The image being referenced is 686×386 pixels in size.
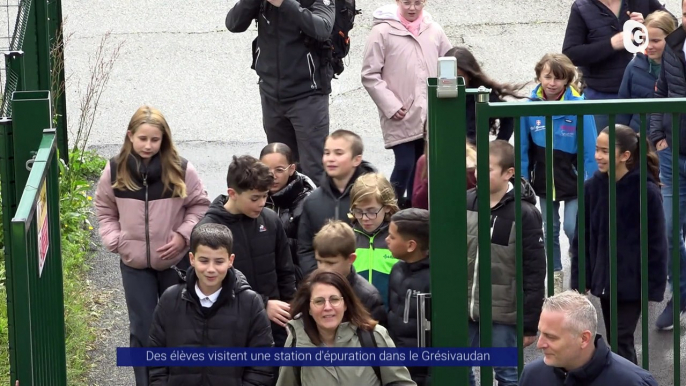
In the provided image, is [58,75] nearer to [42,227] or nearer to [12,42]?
[12,42]

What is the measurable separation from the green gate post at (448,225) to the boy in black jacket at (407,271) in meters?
0.75

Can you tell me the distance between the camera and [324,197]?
655 centimetres

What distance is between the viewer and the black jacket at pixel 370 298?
5.56 meters

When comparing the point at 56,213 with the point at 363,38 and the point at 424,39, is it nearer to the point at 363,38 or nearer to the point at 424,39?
the point at 424,39

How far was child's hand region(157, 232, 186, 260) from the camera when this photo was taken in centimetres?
643

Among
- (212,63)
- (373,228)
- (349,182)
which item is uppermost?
(212,63)

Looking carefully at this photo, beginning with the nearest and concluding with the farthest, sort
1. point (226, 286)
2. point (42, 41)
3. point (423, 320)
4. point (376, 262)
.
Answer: point (423, 320)
point (226, 286)
point (376, 262)
point (42, 41)

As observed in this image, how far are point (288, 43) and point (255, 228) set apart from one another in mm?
2375

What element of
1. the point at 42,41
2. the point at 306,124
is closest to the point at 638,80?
the point at 306,124

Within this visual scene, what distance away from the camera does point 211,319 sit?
541 cm

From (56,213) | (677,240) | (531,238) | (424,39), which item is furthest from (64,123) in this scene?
(677,240)

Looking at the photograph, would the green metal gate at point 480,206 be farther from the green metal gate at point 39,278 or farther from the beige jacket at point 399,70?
the beige jacket at point 399,70

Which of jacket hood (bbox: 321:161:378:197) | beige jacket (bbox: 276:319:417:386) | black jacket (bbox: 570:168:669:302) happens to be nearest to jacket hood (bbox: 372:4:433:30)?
jacket hood (bbox: 321:161:378:197)

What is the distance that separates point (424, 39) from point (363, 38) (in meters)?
5.10
